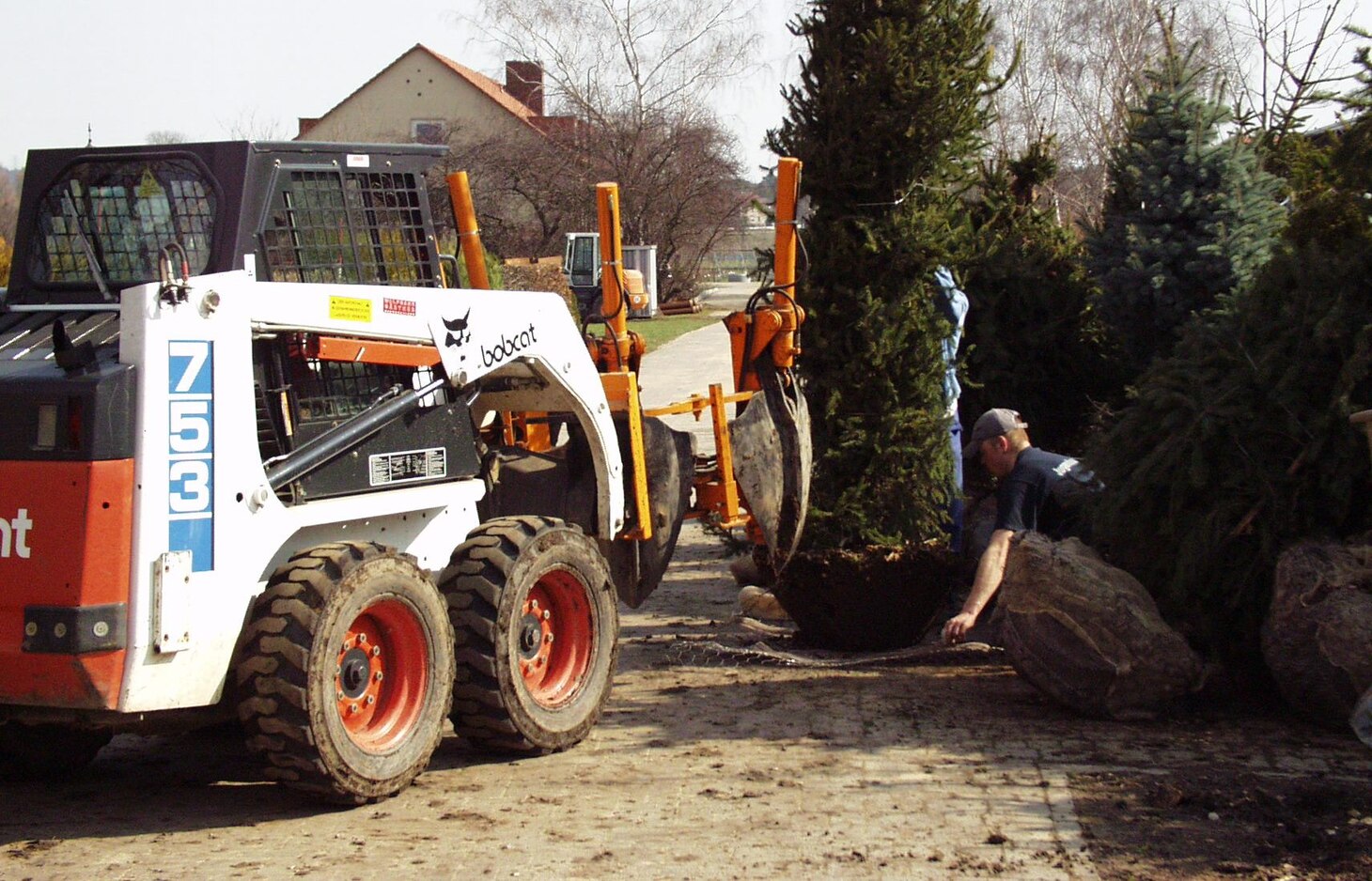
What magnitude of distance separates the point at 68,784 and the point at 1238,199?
6.81 metres

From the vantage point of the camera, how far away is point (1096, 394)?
10125mm

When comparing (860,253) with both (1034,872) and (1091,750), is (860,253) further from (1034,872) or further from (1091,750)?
(1034,872)

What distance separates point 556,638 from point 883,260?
277 cm

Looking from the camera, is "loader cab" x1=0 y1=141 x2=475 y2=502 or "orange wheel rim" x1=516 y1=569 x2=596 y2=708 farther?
"orange wheel rim" x1=516 y1=569 x2=596 y2=708

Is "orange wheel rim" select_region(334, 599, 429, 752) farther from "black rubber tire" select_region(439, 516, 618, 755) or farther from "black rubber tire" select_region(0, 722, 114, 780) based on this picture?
"black rubber tire" select_region(0, 722, 114, 780)

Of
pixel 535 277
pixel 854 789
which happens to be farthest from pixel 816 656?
pixel 535 277

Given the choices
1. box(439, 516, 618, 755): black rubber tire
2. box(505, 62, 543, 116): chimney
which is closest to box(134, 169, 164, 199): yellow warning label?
box(439, 516, 618, 755): black rubber tire

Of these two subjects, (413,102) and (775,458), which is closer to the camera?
(775,458)

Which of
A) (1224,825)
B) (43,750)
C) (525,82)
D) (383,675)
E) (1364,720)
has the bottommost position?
(1224,825)

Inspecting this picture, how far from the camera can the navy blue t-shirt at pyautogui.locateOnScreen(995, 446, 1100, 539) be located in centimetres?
798

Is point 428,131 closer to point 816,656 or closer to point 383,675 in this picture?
point 816,656

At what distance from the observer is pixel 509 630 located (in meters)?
6.33

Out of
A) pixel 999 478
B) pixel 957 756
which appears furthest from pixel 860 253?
pixel 957 756

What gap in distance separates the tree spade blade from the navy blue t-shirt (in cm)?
99
